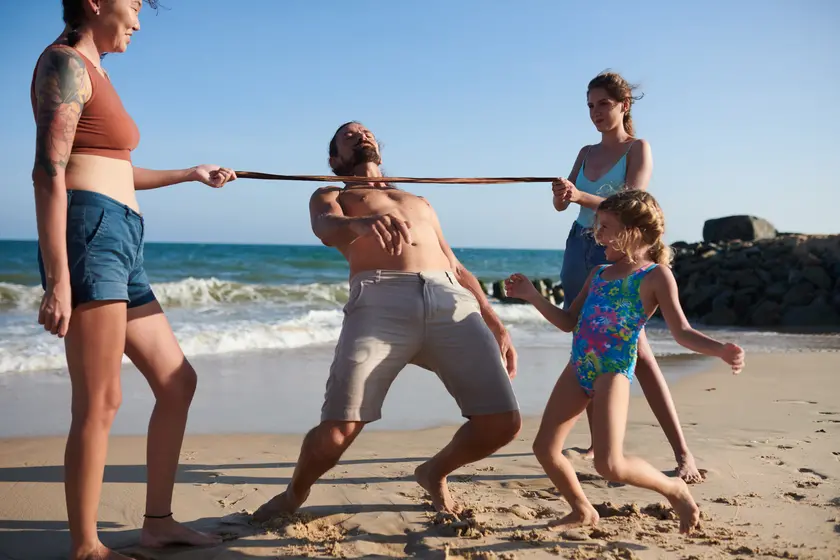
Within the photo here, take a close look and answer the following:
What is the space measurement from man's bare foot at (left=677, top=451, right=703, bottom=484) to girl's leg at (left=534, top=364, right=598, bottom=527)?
985 millimetres

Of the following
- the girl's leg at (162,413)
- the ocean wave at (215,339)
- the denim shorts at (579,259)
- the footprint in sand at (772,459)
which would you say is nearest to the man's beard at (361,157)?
the denim shorts at (579,259)

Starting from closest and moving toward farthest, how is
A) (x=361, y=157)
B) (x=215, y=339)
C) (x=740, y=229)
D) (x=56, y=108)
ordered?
1. (x=56, y=108)
2. (x=361, y=157)
3. (x=215, y=339)
4. (x=740, y=229)

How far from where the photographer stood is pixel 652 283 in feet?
10.7

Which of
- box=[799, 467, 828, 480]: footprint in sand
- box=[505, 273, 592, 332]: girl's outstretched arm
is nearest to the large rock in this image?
box=[799, 467, 828, 480]: footprint in sand

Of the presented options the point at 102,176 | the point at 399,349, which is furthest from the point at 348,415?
the point at 102,176

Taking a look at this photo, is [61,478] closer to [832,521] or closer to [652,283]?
[652,283]

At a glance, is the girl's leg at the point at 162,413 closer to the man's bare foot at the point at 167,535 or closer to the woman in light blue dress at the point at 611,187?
the man's bare foot at the point at 167,535

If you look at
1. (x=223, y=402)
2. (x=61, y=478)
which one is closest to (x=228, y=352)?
(x=223, y=402)

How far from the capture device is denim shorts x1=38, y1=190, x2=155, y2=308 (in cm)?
254

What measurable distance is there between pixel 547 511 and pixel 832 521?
120 centimetres

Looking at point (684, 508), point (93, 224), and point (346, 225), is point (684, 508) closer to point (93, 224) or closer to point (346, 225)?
point (346, 225)

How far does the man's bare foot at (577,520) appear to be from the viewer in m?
3.23

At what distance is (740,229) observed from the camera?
72.8 ft

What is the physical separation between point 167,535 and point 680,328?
216 centimetres
